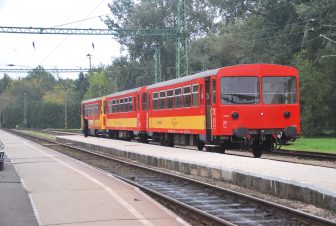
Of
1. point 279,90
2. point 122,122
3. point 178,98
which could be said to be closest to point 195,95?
point 178,98

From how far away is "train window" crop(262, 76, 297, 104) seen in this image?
67.5 ft

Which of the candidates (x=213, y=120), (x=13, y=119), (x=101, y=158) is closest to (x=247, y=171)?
(x=213, y=120)

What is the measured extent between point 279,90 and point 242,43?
34959 mm

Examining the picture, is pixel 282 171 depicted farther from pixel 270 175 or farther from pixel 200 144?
pixel 200 144

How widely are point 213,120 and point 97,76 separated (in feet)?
312

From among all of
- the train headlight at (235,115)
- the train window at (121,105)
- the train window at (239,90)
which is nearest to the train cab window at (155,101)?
the train window at (239,90)

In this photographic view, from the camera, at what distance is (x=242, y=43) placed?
181 feet

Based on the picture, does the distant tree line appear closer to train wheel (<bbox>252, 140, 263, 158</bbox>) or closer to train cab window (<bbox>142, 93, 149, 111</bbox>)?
train cab window (<bbox>142, 93, 149, 111</bbox>)

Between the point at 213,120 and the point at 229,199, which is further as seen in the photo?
the point at 213,120

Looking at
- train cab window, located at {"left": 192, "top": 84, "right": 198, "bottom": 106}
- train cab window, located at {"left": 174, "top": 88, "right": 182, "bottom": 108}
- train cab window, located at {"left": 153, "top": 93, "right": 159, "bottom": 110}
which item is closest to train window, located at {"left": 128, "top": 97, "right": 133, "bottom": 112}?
train cab window, located at {"left": 153, "top": 93, "right": 159, "bottom": 110}

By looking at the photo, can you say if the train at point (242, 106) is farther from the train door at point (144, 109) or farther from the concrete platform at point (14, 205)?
the concrete platform at point (14, 205)

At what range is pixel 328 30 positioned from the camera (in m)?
46.5

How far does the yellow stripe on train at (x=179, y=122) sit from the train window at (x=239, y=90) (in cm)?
164

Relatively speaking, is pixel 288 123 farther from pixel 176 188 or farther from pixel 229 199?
pixel 229 199
